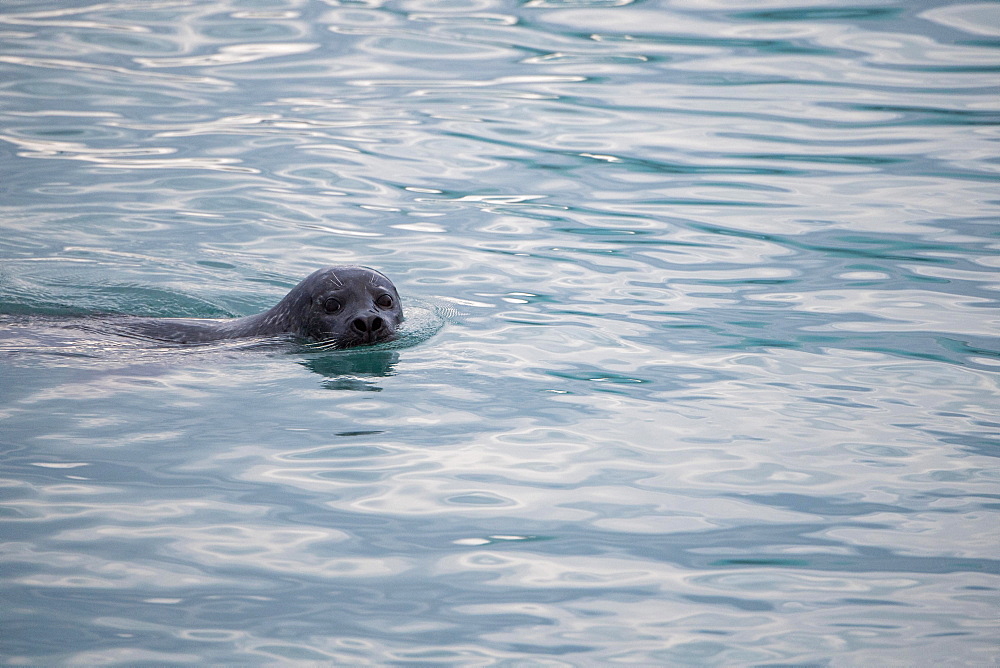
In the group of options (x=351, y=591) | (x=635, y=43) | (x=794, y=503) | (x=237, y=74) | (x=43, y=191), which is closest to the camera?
(x=351, y=591)

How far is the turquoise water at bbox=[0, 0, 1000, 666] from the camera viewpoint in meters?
4.61

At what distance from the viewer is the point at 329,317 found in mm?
7875

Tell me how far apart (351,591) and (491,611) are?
21.5 inches

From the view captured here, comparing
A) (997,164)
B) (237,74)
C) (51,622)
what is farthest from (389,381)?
(237,74)

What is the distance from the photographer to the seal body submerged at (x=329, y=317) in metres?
7.83

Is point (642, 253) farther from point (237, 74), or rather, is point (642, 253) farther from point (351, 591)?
point (237, 74)

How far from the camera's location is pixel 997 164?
12.0 metres

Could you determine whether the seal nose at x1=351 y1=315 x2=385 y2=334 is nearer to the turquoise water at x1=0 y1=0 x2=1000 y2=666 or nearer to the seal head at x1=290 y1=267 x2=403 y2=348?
the seal head at x1=290 y1=267 x2=403 y2=348

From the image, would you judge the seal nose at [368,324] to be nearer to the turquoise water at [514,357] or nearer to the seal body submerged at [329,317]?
the seal body submerged at [329,317]

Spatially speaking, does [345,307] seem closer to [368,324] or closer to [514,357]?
[368,324]

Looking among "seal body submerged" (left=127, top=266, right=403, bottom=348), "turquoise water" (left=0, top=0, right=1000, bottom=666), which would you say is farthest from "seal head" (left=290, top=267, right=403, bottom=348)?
"turquoise water" (left=0, top=0, right=1000, bottom=666)

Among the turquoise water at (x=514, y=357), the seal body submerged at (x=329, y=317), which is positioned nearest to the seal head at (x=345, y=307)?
the seal body submerged at (x=329, y=317)

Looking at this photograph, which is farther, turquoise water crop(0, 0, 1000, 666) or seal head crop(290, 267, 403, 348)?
seal head crop(290, 267, 403, 348)

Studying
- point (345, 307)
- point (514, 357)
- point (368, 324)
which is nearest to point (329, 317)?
point (345, 307)
